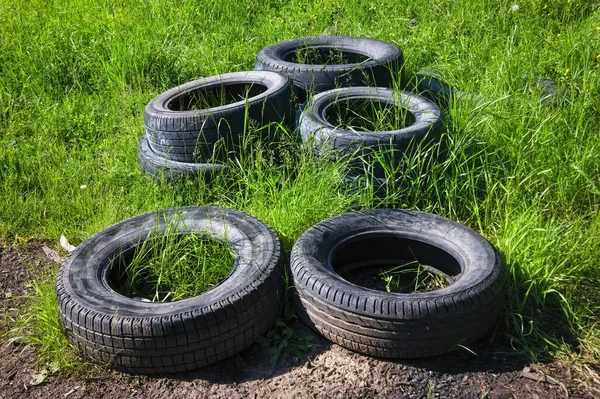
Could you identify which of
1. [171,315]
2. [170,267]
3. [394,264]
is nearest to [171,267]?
[170,267]

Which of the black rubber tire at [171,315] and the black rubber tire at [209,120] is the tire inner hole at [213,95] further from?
the black rubber tire at [171,315]

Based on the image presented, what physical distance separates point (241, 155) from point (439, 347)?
1923mm

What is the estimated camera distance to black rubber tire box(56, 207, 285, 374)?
3172 mm

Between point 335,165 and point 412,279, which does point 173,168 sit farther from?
point 412,279

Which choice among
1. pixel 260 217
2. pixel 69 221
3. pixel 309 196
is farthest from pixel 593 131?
pixel 69 221

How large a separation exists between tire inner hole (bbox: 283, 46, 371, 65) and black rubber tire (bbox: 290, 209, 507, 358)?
93.6 inches

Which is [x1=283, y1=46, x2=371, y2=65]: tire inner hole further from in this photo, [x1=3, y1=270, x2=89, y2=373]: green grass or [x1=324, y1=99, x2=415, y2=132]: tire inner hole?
[x1=3, y1=270, x2=89, y2=373]: green grass

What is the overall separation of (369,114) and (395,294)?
2.02m

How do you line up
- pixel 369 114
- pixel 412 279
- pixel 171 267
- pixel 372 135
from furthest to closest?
1. pixel 369 114
2. pixel 372 135
3. pixel 412 279
4. pixel 171 267

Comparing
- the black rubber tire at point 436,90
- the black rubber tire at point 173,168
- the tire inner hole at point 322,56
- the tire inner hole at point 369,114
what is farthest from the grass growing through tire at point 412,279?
the tire inner hole at point 322,56

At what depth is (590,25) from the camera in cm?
645

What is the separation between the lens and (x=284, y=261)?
3631 millimetres

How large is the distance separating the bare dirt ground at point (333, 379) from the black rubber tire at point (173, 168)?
1.47m

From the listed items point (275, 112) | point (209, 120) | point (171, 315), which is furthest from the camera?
point (275, 112)
